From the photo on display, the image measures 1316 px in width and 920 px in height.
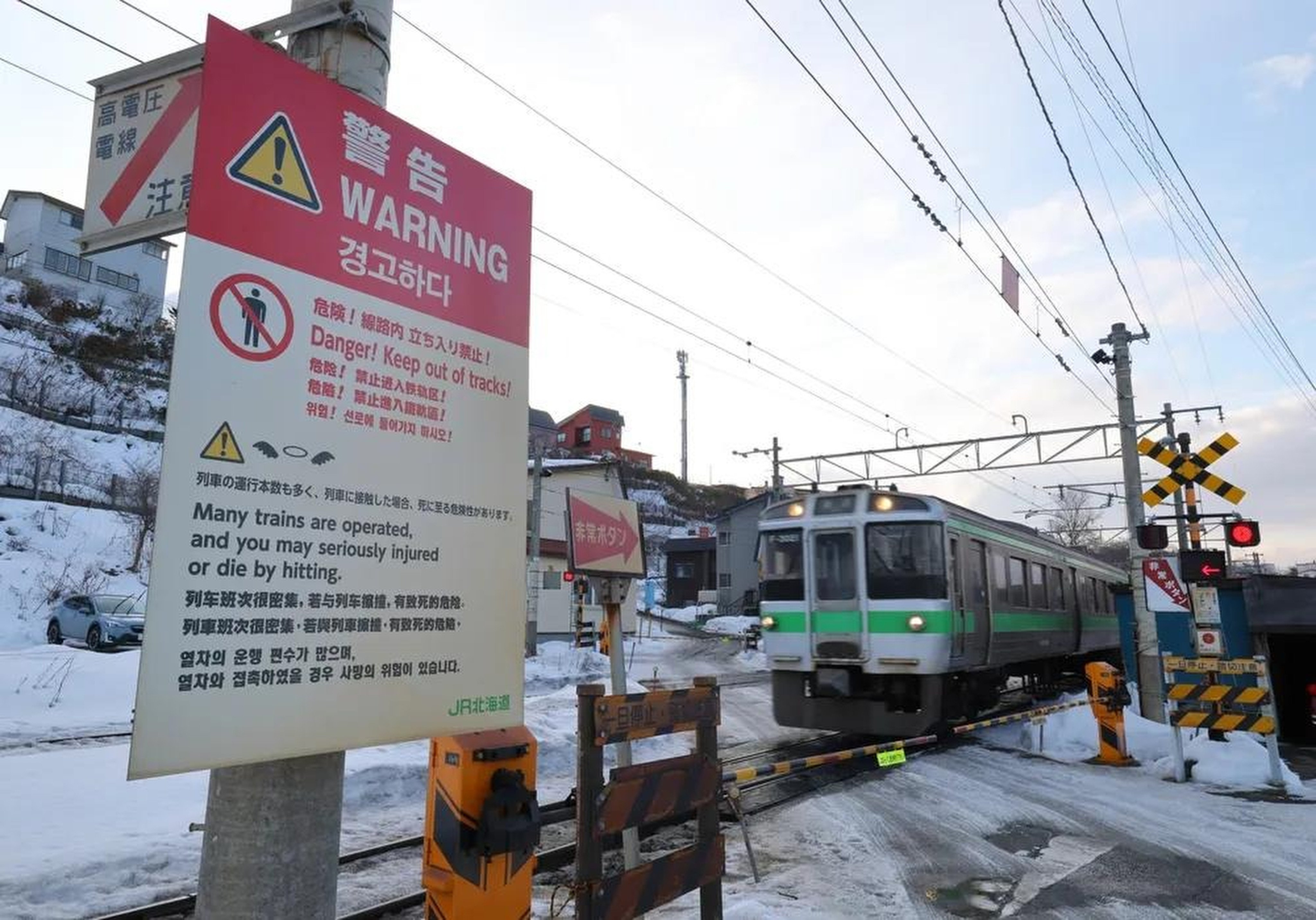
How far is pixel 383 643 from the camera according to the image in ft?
7.87

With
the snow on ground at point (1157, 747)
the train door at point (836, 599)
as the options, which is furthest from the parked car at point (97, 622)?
the snow on ground at point (1157, 747)

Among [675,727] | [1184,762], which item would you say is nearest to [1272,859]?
[1184,762]

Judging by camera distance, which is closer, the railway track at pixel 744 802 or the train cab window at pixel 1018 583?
the railway track at pixel 744 802

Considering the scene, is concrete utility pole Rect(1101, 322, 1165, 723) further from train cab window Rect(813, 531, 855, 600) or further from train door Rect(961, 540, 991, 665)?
train cab window Rect(813, 531, 855, 600)

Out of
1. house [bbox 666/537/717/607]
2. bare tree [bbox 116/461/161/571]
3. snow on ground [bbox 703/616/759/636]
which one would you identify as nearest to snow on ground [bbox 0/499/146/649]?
bare tree [bbox 116/461/161/571]

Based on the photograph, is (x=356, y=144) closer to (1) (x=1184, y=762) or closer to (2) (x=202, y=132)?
(2) (x=202, y=132)

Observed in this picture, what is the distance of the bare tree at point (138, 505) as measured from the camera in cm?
2859

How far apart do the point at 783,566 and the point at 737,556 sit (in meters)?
38.1

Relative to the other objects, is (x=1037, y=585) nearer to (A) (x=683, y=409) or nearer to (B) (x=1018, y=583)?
(B) (x=1018, y=583)

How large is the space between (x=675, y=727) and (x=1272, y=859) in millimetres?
5119

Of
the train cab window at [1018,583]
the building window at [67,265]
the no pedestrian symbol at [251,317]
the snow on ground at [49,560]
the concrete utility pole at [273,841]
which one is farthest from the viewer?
the building window at [67,265]

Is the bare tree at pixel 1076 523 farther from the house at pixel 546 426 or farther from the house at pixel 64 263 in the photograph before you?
the house at pixel 64 263

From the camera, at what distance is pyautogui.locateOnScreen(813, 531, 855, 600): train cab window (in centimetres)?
1077

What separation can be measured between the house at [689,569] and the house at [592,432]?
944 centimetres
